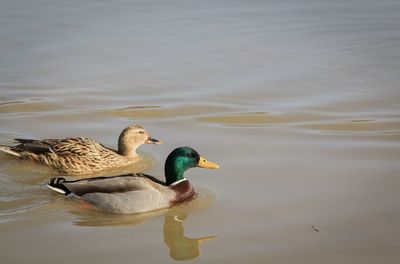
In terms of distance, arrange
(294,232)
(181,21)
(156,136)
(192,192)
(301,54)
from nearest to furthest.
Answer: (294,232) → (192,192) → (156,136) → (301,54) → (181,21)

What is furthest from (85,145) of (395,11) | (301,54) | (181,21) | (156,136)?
(395,11)

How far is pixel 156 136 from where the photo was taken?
9.14 meters

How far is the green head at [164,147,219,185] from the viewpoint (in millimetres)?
7305

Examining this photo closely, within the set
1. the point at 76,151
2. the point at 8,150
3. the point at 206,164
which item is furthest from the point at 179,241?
the point at 8,150

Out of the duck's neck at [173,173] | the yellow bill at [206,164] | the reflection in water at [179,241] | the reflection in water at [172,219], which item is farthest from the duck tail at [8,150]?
the reflection in water at [179,241]

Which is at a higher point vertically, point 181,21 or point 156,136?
point 181,21

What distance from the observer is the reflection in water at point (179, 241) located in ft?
19.5

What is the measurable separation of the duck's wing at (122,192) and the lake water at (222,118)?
0.13m

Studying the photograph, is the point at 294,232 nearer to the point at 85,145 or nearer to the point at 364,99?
the point at 85,145

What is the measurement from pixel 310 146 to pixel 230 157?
103 cm

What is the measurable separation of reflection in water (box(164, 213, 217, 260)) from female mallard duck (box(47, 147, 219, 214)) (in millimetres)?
309

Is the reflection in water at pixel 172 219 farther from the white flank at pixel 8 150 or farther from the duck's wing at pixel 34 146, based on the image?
the white flank at pixel 8 150

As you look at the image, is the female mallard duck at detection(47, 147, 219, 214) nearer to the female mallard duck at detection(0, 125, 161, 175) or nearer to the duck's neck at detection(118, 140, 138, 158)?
the female mallard duck at detection(0, 125, 161, 175)

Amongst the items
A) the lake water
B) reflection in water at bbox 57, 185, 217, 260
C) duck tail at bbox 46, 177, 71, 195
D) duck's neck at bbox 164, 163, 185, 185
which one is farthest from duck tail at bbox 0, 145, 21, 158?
duck's neck at bbox 164, 163, 185, 185
